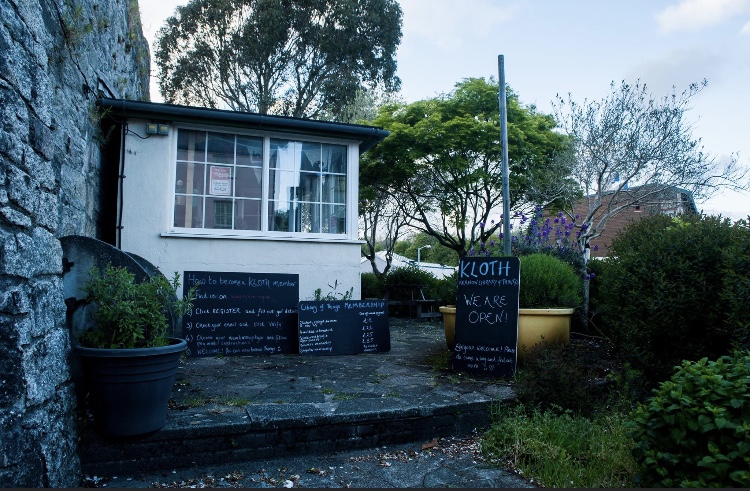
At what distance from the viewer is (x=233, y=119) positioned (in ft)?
19.8

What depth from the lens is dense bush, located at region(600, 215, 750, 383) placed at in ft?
11.6

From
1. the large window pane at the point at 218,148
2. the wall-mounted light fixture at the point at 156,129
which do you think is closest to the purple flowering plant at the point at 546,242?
the large window pane at the point at 218,148

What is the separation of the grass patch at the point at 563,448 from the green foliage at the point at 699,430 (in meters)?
0.24

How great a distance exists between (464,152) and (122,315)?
10989mm

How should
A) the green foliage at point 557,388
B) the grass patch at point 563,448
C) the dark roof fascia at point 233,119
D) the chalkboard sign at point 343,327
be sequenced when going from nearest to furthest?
the grass patch at point 563,448 < the green foliage at point 557,388 < the chalkboard sign at point 343,327 < the dark roof fascia at point 233,119

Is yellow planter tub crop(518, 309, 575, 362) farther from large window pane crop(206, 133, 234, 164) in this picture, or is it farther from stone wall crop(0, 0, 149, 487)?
large window pane crop(206, 133, 234, 164)

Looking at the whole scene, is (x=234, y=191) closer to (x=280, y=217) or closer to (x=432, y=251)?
(x=280, y=217)

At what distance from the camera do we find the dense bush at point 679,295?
3.55 m

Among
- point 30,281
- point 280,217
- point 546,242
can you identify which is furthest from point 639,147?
point 30,281

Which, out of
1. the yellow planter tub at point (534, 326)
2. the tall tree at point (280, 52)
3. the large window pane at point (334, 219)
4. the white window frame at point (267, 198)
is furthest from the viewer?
the tall tree at point (280, 52)

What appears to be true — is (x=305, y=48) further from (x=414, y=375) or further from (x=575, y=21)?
(x=414, y=375)

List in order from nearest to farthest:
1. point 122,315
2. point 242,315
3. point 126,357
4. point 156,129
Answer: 1. point 126,357
2. point 122,315
3. point 242,315
4. point 156,129

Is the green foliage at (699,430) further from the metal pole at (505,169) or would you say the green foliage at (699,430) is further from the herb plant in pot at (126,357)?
the metal pole at (505,169)

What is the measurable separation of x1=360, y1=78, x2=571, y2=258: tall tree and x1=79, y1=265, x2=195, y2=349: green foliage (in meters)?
9.39
